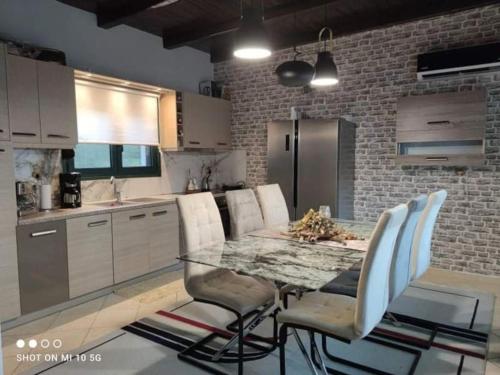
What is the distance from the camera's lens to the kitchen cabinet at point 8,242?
2768 mm

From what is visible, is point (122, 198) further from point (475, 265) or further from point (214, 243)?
point (475, 265)

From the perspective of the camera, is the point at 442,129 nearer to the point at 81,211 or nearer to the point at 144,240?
the point at 144,240

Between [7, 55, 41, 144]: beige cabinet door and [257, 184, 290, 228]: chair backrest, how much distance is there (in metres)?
2.05

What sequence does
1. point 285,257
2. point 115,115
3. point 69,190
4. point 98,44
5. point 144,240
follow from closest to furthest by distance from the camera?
point 285,257 → point 69,190 → point 144,240 → point 98,44 → point 115,115

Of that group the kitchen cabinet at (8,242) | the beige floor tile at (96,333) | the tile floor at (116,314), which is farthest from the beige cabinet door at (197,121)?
the beige floor tile at (96,333)

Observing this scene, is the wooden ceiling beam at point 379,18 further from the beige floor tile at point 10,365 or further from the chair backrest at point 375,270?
the beige floor tile at point 10,365

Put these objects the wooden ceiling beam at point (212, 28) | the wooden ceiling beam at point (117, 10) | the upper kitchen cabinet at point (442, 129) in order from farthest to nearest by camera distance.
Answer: the upper kitchen cabinet at point (442, 129)
the wooden ceiling beam at point (212, 28)
the wooden ceiling beam at point (117, 10)

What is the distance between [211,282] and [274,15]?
287 centimetres

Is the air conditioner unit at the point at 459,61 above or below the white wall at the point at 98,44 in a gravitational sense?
below

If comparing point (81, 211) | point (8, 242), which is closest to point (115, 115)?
point (81, 211)

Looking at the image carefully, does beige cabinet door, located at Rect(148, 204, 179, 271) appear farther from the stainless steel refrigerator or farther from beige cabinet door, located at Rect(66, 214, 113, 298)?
the stainless steel refrigerator

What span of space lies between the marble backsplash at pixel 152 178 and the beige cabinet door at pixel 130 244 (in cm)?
54

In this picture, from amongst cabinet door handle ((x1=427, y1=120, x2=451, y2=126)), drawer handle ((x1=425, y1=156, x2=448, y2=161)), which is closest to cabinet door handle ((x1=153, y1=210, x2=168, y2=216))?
drawer handle ((x1=425, y1=156, x2=448, y2=161))

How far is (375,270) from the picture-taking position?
1.70 meters
